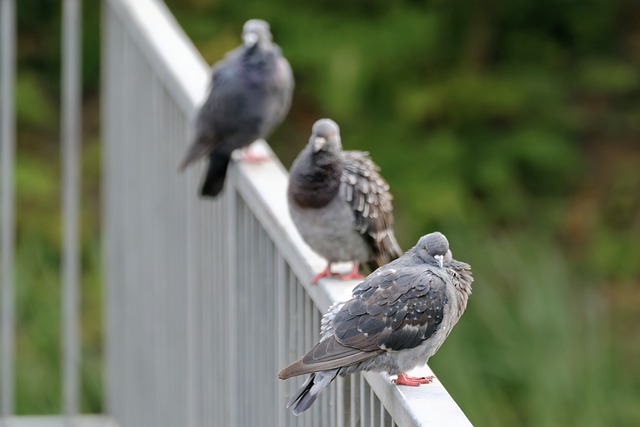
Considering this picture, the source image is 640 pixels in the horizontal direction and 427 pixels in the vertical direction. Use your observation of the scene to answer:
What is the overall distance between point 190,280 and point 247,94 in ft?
2.72

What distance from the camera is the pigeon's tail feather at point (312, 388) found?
2.38 metres

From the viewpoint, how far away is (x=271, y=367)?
303cm

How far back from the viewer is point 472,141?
7.75 metres

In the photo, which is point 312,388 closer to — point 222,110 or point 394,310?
point 394,310

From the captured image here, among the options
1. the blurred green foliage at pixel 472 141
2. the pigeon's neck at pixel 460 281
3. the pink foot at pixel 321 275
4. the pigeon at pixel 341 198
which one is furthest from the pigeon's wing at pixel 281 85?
the pigeon's neck at pixel 460 281

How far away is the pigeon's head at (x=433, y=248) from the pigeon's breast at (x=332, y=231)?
530 millimetres

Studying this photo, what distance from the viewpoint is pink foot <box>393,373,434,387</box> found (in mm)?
2199

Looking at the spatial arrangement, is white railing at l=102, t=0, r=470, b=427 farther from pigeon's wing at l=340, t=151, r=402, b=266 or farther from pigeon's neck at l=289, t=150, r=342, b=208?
pigeon's wing at l=340, t=151, r=402, b=266

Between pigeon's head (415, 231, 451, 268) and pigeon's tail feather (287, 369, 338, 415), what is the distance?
11.4 inches

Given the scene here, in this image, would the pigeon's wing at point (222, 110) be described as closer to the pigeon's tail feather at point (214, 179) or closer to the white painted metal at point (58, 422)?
the pigeon's tail feather at point (214, 179)

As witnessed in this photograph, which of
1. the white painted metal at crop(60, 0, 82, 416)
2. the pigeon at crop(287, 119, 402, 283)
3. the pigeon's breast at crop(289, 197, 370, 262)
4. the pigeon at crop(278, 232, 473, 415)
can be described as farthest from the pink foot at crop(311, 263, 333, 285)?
the white painted metal at crop(60, 0, 82, 416)

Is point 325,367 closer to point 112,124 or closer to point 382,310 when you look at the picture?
point 382,310

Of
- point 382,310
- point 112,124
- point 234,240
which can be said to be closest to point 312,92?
point 112,124

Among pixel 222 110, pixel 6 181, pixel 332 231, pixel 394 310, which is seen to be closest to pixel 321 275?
pixel 394 310
